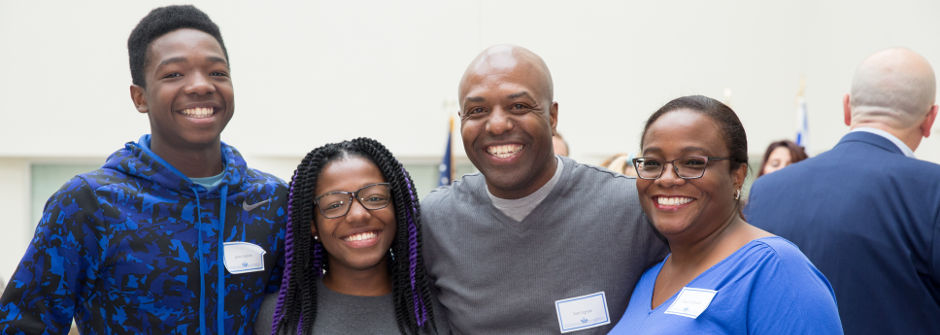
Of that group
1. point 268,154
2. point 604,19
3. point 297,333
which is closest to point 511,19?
point 604,19

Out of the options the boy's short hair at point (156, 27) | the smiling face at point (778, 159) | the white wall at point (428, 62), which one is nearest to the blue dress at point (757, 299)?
the boy's short hair at point (156, 27)

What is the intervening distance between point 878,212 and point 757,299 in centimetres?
128

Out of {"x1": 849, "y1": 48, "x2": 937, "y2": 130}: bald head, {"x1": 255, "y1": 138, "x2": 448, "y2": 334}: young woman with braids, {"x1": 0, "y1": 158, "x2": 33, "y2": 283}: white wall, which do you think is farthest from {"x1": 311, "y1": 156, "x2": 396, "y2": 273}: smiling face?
{"x1": 0, "y1": 158, "x2": 33, "y2": 283}: white wall

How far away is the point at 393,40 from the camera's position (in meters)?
9.72

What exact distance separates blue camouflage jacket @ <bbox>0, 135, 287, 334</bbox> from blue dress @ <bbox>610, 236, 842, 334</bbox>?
1.35 meters

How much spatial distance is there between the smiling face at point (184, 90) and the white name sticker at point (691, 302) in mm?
1554

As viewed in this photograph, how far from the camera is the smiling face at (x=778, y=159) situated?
19.8ft

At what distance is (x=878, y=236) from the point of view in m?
2.78

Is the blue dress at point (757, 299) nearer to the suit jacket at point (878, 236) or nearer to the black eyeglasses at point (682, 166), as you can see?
the black eyeglasses at point (682, 166)

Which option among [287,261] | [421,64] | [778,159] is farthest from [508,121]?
[421,64]

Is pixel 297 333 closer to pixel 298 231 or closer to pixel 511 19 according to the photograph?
pixel 298 231

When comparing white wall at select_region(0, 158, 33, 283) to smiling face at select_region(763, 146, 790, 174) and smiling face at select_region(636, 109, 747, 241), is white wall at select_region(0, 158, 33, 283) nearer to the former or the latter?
smiling face at select_region(763, 146, 790, 174)

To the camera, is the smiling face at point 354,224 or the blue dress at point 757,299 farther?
the smiling face at point 354,224

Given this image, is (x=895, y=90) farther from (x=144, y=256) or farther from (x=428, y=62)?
(x=428, y=62)
